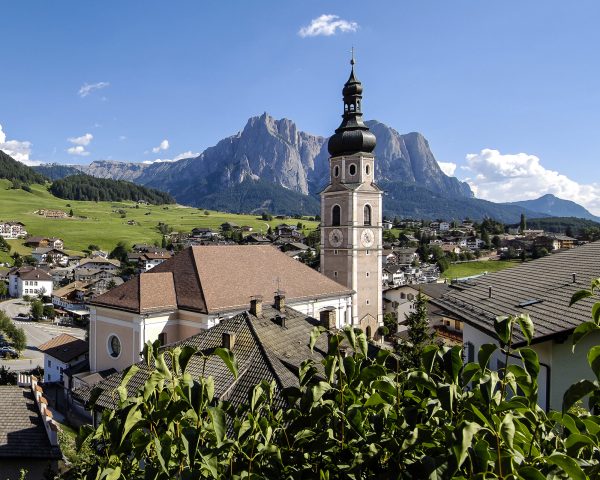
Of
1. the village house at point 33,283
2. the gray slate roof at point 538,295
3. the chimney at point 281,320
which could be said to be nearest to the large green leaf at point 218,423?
the gray slate roof at point 538,295

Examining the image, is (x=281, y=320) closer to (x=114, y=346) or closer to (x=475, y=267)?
(x=114, y=346)

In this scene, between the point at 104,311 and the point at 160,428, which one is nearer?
the point at 160,428

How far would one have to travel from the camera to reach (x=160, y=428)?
252 centimetres

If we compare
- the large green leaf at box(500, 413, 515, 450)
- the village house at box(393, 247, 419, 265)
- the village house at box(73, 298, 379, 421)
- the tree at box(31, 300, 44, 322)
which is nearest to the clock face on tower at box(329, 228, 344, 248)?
the village house at box(73, 298, 379, 421)

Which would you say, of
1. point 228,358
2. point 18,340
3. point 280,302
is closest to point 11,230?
point 18,340

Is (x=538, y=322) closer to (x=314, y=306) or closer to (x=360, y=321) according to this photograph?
(x=314, y=306)

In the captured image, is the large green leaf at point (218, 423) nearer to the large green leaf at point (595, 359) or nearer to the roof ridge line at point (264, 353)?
the large green leaf at point (595, 359)

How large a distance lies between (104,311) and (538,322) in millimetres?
24080

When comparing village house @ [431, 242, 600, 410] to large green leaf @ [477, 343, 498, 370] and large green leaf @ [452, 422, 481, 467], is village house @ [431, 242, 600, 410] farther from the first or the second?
large green leaf @ [452, 422, 481, 467]

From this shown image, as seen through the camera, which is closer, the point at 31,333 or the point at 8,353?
the point at 8,353

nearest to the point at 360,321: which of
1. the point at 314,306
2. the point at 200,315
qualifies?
the point at 314,306

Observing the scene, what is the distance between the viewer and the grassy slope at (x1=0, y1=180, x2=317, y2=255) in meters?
139

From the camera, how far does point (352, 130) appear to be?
37.6 m

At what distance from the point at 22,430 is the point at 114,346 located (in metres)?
13.9
